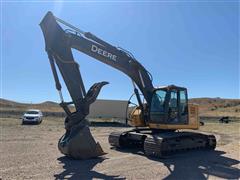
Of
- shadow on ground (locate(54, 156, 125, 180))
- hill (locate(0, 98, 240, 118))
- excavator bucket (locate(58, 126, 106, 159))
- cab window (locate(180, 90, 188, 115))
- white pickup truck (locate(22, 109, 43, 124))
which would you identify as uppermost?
hill (locate(0, 98, 240, 118))

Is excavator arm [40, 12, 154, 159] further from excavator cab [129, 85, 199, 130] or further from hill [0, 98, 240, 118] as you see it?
hill [0, 98, 240, 118]

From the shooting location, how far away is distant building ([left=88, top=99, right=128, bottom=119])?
140 feet

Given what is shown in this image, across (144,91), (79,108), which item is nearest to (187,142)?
(144,91)

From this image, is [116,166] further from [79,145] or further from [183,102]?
[183,102]

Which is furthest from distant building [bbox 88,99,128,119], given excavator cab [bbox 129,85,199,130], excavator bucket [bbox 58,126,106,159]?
excavator bucket [bbox 58,126,106,159]

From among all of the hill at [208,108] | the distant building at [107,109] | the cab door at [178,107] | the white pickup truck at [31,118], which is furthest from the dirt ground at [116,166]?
the hill at [208,108]

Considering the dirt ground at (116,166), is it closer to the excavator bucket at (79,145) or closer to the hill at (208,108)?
the excavator bucket at (79,145)

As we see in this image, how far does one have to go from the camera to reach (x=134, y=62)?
49.0 feet

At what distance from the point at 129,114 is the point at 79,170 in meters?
6.44

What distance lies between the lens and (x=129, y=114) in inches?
651

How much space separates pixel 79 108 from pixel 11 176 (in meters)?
3.76

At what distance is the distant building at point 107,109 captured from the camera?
42625 mm

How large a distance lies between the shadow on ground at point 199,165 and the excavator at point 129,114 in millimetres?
571

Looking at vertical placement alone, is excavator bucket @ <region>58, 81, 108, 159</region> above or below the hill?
below
